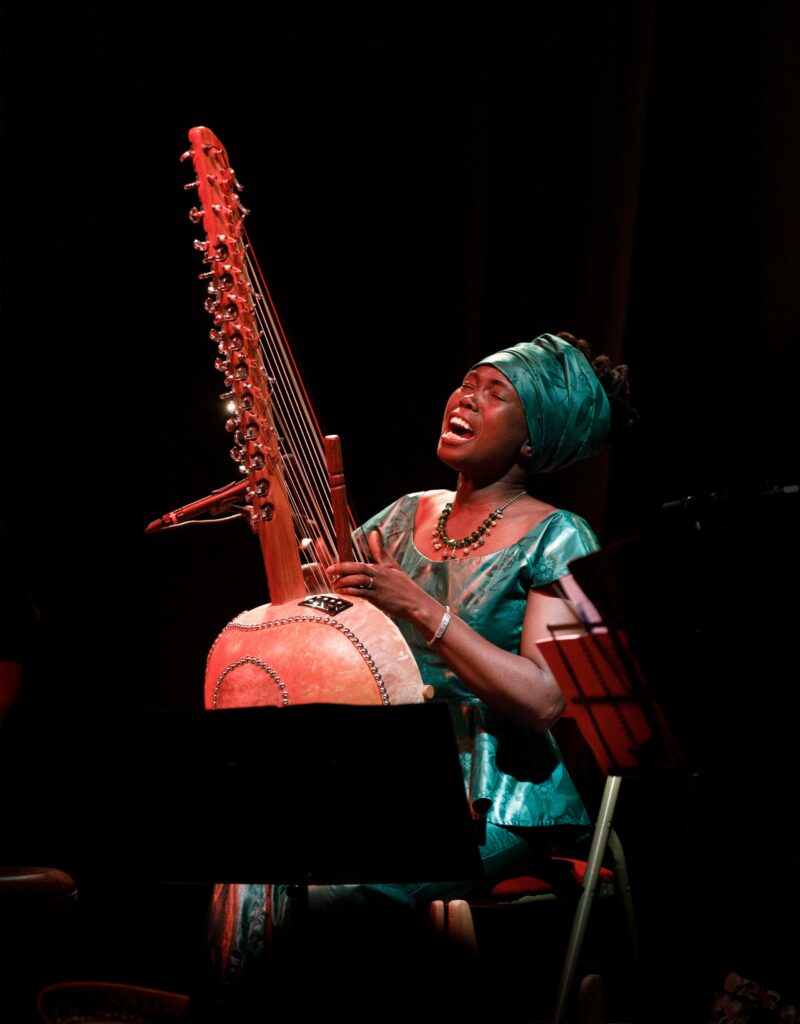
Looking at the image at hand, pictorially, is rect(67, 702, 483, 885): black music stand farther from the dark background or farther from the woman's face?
the dark background

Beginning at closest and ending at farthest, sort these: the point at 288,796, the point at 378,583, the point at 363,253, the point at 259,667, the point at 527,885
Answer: the point at 288,796, the point at 259,667, the point at 378,583, the point at 527,885, the point at 363,253

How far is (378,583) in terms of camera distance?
1743 mm

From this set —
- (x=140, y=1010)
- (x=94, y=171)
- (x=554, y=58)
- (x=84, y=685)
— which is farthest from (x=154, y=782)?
(x=554, y=58)

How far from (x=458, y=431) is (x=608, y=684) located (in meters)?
0.81

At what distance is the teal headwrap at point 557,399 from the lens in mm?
2119

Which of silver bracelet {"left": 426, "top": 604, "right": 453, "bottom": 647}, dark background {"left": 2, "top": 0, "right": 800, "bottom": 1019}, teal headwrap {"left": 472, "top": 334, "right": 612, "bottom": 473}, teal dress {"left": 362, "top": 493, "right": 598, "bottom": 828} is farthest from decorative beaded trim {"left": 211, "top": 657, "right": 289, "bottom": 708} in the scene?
dark background {"left": 2, "top": 0, "right": 800, "bottom": 1019}

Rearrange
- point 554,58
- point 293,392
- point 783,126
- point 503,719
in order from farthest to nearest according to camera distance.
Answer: point 554,58
point 783,126
point 503,719
point 293,392

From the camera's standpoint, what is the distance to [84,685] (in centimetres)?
258

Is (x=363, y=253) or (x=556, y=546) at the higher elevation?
(x=363, y=253)

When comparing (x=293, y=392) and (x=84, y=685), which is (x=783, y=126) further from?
(x=84, y=685)

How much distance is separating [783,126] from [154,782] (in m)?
2.06

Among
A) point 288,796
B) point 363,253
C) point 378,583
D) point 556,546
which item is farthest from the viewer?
point 363,253

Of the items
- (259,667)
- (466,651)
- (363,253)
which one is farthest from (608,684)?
(363,253)

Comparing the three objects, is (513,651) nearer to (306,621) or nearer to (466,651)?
(466,651)
